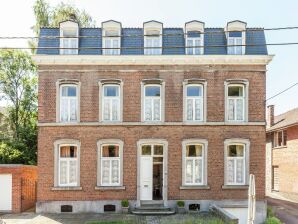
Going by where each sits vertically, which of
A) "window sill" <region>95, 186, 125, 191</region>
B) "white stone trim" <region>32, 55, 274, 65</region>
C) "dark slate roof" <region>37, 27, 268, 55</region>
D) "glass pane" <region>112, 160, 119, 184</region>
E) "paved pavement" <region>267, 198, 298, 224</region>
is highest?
"dark slate roof" <region>37, 27, 268, 55</region>

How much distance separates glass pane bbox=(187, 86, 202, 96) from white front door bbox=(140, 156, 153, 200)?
4.37 m

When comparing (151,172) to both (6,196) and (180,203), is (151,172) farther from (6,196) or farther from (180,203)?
(6,196)

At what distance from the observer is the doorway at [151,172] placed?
2009 centimetres

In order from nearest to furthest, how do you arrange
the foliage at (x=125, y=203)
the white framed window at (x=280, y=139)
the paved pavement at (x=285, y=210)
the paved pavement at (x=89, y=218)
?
the paved pavement at (x=89, y=218) < the foliage at (x=125, y=203) < the paved pavement at (x=285, y=210) < the white framed window at (x=280, y=139)

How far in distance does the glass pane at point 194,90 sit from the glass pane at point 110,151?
17.0 ft

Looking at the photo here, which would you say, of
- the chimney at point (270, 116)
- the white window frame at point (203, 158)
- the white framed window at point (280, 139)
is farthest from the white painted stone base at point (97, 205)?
the chimney at point (270, 116)

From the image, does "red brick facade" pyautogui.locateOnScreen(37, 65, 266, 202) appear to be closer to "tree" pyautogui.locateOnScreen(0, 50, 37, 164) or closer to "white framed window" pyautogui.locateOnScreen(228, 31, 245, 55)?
"white framed window" pyautogui.locateOnScreen(228, 31, 245, 55)

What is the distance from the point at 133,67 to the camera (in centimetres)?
2014

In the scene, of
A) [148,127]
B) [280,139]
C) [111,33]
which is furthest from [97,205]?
[280,139]

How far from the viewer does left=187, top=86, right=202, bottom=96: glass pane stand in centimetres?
2042

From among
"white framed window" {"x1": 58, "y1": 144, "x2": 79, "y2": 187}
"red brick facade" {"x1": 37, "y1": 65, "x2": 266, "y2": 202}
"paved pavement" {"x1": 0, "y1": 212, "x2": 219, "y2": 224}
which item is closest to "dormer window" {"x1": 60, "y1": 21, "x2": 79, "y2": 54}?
"red brick facade" {"x1": 37, "y1": 65, "x2": 266, "y2": 202}

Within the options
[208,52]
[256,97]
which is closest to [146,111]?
[208,52]

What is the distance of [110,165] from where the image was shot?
2005cm

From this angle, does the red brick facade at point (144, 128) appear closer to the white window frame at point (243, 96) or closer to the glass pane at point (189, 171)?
the white window frame at point (243, 96)
